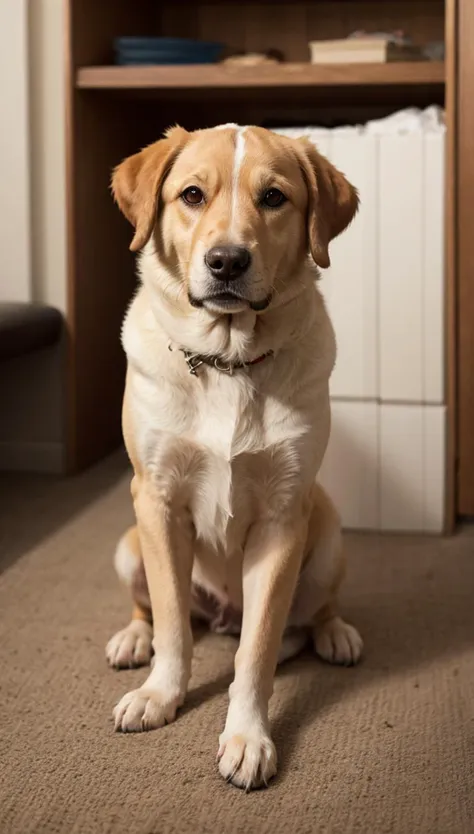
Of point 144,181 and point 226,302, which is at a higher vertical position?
point 144,181

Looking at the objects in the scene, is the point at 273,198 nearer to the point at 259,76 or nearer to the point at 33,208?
the point at 259,76

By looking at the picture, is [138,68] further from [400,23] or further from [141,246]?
[141,246]

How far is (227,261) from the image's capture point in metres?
1.31

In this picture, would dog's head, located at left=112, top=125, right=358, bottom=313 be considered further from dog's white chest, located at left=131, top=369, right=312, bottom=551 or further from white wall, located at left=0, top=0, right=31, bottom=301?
white wall, located at left=0, top=0, right=31, bottom=301

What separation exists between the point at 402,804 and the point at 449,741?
0.62 ft

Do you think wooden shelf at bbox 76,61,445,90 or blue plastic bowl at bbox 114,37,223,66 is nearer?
wooden shelf at bbox 76,61,445,90

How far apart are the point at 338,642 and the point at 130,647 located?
0.34 metres

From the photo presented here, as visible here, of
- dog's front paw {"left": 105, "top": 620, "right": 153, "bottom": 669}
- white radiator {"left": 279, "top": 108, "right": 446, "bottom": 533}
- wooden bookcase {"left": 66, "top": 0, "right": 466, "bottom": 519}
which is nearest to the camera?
dog's front paw {"left": 105, "top": 620, "right": 153, "bottom": 669}

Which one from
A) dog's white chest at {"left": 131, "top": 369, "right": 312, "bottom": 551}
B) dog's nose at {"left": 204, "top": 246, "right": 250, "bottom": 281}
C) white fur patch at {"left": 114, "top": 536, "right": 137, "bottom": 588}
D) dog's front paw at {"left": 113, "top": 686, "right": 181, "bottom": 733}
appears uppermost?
dog's nose at {"left": 204, "top": 246, "right": 250, "bottom": 281}

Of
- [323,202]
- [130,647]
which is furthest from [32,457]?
[323,202]

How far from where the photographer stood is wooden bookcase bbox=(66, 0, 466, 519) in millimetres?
2418

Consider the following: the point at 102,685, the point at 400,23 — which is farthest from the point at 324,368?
the point at 400,23

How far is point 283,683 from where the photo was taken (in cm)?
160

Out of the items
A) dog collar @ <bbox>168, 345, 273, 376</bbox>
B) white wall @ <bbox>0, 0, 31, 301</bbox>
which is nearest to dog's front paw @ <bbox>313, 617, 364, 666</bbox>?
dog collar @ <bbox>168, 345, 273, 376</bbox>
